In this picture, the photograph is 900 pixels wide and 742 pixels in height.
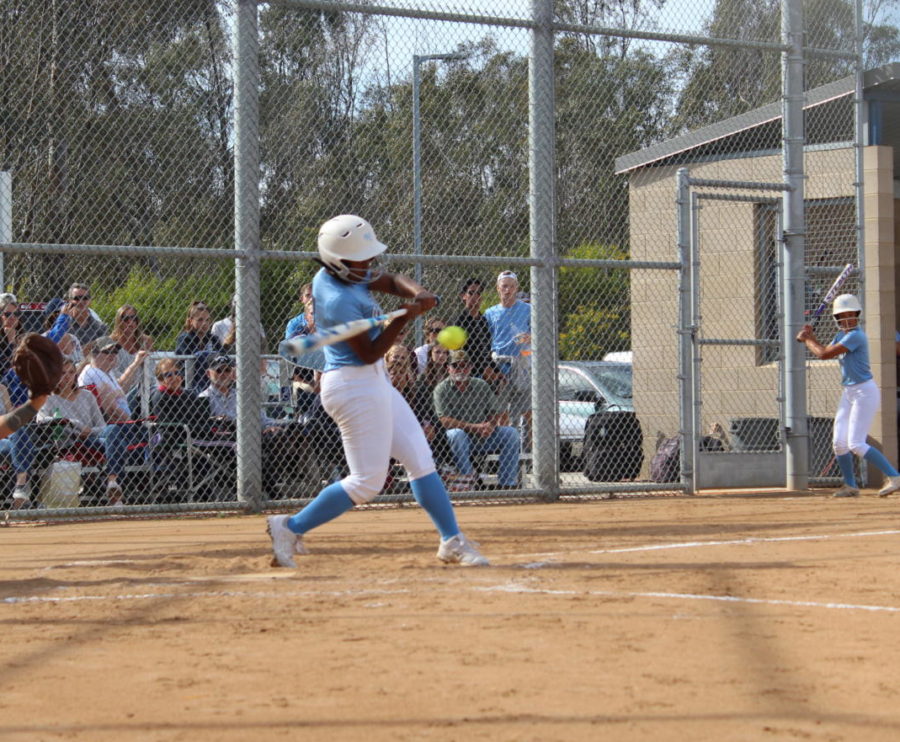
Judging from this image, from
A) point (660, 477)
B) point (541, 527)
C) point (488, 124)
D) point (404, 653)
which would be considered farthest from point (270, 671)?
point (660, 477)

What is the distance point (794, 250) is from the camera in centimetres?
1345

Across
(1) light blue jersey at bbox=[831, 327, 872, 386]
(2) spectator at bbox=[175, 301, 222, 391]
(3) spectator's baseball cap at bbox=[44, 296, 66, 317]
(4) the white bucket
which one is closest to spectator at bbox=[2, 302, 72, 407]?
(3) spectator's baseball cap at bbox=[44, 296, 66, 317]

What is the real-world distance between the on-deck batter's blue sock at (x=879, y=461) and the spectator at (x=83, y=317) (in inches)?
279

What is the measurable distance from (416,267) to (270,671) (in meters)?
7.48

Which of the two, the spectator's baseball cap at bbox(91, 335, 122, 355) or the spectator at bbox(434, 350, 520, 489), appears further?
the spectator at bbox(434, 350, 520, 489)

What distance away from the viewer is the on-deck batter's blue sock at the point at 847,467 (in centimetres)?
1300

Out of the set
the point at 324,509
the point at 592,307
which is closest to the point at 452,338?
the point at 324,509

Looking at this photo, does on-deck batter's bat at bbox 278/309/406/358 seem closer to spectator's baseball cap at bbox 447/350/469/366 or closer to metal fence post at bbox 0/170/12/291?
metal fence post at bbox 0/170/12/291

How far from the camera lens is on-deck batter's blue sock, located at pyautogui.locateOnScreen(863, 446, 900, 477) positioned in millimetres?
12867

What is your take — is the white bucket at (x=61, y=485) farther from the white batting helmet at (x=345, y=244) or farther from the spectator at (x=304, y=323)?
the white batting helmet at (x=345, y=244)

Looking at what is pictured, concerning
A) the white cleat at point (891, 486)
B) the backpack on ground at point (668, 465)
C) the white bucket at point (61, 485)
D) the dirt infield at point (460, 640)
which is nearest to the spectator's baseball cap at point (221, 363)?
the white bucket at point (61, 485)

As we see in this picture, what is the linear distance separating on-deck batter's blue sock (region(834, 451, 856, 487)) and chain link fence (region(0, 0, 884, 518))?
4.13ft

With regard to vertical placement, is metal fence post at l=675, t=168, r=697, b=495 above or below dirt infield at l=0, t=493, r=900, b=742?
above

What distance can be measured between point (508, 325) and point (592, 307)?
5.90 feet
